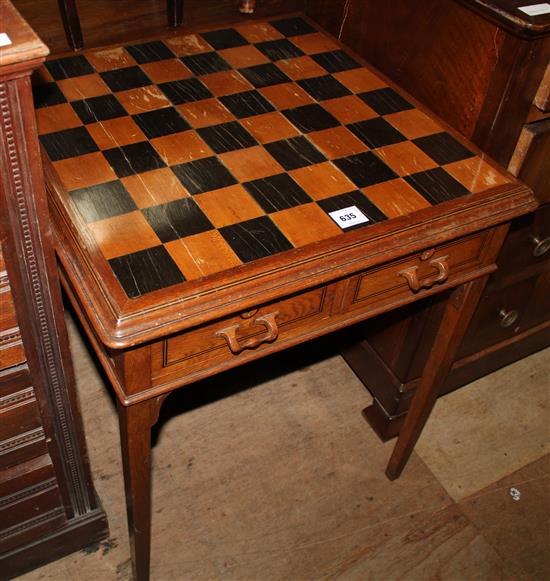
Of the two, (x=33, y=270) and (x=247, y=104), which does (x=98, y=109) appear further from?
(x=33, y=270)

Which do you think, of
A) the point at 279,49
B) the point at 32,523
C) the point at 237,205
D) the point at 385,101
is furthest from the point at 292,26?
the point at 32,523

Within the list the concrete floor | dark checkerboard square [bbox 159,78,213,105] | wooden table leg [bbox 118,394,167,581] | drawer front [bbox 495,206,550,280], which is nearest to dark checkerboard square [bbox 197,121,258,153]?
dark checkerboard square [bbox 159,78,213,105]

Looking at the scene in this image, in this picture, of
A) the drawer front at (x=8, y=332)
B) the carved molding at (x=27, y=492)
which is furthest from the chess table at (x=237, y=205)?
the carved molding at (x=27, y=492)

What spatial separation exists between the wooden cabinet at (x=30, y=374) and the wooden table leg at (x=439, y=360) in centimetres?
85

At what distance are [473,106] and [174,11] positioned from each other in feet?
2.51

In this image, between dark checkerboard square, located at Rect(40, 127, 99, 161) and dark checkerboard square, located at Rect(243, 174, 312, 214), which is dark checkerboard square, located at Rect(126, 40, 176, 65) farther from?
dark checkerboard square, located at Rect(243, 174, 312, 214)

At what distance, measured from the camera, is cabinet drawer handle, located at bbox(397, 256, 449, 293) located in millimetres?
1481

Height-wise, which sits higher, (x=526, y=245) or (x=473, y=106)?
(x=473, y=106)

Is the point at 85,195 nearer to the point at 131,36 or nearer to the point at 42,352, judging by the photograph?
the point at 42,352

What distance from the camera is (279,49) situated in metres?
1.79

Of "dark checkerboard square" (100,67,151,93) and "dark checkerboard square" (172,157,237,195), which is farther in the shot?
"dark checkerboard square" (100,67,151,93)

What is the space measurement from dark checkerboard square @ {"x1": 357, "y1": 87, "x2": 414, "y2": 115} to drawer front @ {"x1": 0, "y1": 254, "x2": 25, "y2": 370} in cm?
89

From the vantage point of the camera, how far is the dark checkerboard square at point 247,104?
1.59 m

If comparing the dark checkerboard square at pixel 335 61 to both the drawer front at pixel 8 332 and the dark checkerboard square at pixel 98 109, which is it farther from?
the drawer front at pixel 8 332
